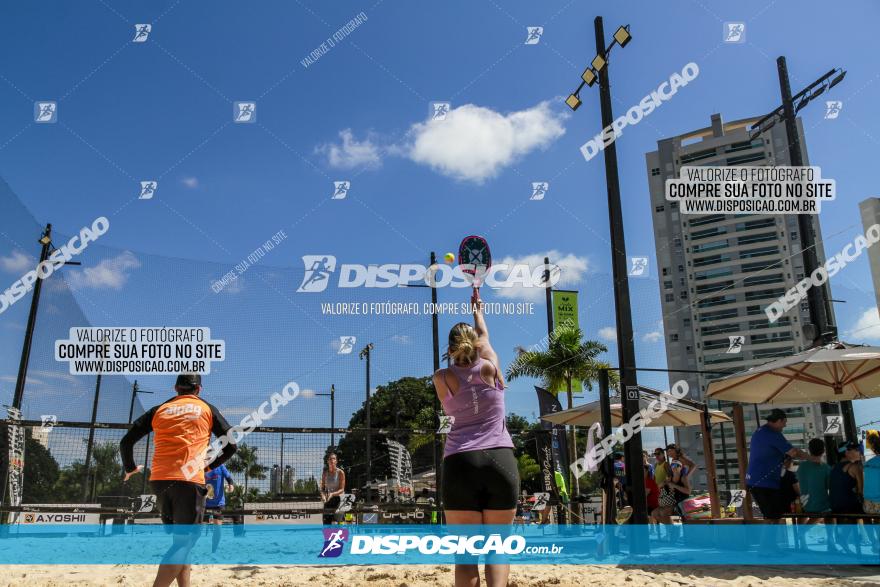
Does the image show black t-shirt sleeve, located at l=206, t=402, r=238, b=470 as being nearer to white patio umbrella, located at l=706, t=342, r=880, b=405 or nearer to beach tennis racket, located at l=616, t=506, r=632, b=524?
beach tennis racket, located at l=616, t=506, r=632, b=524

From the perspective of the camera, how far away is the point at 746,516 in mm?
7953

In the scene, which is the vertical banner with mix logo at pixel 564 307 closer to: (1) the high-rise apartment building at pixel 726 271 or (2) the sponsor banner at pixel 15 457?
(2) the sponsor banner at pixel 15 457

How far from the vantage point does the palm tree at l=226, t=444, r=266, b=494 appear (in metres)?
8.63

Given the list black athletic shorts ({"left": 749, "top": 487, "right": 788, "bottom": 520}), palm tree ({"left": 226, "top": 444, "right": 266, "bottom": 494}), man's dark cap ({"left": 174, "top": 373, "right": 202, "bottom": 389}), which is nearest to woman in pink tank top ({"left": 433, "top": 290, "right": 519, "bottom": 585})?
man's dark cap ({"left": 174, "top": 373, "right": 202, "bottom": 389})

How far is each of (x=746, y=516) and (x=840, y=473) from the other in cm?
138

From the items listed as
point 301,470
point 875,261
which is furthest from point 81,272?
point 875,261

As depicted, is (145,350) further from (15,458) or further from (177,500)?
(177,500)

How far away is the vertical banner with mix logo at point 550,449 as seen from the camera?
9734mm

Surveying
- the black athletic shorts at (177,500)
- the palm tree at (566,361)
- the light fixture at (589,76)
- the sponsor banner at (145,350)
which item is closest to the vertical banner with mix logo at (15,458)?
the sponsor banner at (145,350)

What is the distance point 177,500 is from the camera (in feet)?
12.4

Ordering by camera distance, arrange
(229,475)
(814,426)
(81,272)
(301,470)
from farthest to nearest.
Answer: (814,426) → (81,272) → (301,470) → (229,475)

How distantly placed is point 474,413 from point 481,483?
14.2 inches

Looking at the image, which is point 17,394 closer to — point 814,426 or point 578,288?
point 578,288

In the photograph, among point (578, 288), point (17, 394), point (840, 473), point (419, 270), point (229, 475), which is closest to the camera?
point (840, 473)
